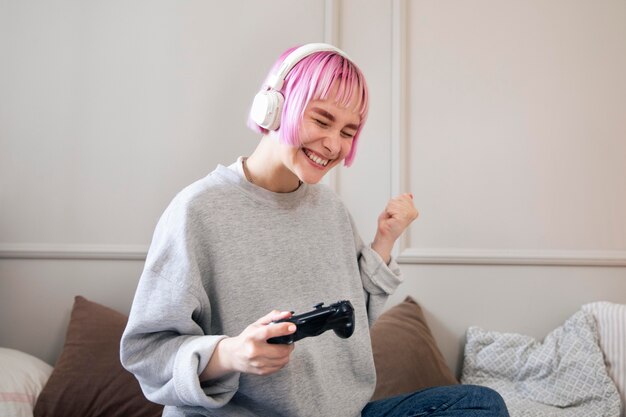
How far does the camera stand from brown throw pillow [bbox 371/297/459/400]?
5.13 ft

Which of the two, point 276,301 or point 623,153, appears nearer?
point 276,301

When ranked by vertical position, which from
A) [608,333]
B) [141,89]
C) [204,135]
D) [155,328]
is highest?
[141,89]

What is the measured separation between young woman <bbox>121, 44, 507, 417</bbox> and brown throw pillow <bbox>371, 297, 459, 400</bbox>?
1.60ft

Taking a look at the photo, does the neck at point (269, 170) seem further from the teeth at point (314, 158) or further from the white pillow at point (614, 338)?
the white pillow at point (614, 338)

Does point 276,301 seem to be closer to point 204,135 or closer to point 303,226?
point 303,226

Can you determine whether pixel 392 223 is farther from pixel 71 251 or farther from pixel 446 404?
pixel 71 251

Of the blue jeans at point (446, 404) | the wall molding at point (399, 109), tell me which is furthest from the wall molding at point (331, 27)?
the blue jeans at point (446, 404)

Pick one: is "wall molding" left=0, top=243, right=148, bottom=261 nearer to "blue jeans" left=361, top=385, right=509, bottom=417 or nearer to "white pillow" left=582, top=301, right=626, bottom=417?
"blue jeans" left=361, top=385, right=509, bottom=417

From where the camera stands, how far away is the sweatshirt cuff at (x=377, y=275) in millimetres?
1167

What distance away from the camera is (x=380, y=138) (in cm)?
185

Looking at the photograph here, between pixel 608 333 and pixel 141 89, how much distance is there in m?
1.64

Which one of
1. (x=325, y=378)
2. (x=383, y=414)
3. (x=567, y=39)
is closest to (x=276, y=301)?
(x=325, y=378)

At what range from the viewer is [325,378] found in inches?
39.3

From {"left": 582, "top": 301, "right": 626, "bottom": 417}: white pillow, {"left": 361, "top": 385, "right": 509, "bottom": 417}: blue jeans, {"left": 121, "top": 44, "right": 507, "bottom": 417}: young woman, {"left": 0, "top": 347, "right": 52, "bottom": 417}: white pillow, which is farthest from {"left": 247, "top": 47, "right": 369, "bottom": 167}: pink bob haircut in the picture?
{"left": 582, "top": 301, "right": 626, "bottom": 417}: white pillow
